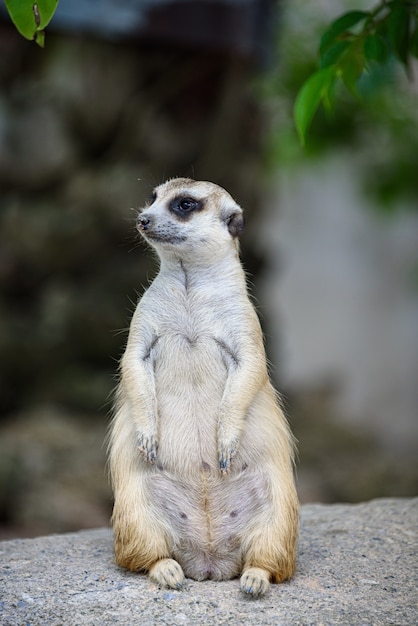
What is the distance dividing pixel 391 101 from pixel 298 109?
7.36 meters

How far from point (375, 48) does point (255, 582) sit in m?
1.99

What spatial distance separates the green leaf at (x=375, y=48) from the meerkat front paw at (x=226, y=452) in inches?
59.9

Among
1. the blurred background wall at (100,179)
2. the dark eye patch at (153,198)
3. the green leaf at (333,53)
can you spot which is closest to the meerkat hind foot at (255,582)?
the dark eye patch at (153,198)

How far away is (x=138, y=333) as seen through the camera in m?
3.08

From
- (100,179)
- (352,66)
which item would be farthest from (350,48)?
(100,179)

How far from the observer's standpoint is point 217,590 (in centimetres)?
286

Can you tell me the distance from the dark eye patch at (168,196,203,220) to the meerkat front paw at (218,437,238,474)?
2.73 ft

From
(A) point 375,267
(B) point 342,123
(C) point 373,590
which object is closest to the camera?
(C) point 373,590

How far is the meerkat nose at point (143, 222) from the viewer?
3.04m

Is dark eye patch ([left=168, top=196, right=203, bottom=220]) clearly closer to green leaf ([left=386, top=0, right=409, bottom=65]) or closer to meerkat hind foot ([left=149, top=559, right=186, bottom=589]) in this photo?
green leaf ([left=386, top=0, right=409, bottom=65])

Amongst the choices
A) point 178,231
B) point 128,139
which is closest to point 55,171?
point 128,139

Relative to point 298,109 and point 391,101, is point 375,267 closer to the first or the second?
point 391,101

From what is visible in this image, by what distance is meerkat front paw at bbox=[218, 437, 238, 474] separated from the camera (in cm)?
295

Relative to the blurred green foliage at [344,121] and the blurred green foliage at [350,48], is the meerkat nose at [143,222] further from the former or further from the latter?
the blurred green foliage at [344,121]
